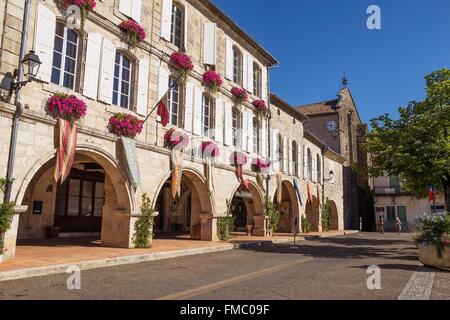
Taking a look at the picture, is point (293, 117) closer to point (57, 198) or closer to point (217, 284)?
point (57, 198)

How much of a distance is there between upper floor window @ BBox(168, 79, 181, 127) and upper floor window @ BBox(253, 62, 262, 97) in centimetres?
650

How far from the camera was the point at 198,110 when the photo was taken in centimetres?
1448

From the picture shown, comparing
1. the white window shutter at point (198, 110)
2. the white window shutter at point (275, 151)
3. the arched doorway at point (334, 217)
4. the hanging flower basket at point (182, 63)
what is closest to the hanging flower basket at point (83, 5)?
the hanging flower basket at point (182, 63)

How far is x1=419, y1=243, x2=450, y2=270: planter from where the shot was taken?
28.2ft

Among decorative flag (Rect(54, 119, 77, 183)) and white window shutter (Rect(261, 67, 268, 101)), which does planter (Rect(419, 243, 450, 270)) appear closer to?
decorative flag (Rect(54, 119, 77, 183))

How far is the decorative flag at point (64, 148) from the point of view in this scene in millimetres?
9070

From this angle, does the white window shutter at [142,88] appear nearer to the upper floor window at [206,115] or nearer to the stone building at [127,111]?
the stone building at [127,111]

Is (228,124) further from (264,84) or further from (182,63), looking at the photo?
(264,84)

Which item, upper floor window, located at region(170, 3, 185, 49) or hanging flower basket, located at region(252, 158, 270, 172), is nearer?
upper floor window, located at region(170, 3, 185, 49)

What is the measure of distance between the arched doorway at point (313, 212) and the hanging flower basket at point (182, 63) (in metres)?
15.6

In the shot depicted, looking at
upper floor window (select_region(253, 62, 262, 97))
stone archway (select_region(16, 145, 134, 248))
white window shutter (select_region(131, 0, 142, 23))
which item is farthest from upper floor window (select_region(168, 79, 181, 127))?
upper floor window (select_region(253, 62, 262, 97))

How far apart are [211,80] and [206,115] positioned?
138 cm

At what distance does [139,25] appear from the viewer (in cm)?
1190
